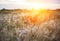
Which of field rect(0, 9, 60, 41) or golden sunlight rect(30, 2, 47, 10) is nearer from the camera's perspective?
field rect(0, 9, 60, 41)

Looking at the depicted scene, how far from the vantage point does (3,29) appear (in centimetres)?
148

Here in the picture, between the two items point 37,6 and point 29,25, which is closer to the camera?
point 29,25

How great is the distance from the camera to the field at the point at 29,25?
1420mm

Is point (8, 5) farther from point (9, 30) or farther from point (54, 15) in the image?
point (54, 15)

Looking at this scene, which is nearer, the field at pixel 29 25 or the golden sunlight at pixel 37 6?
Answer: the field at pixel 29 25

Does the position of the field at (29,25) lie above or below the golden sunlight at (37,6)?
below

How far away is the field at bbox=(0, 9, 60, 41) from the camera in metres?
1.42

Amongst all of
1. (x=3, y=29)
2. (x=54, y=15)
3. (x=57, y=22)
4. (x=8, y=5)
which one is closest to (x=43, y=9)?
(x=54, y=15)

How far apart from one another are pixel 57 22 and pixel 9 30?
2.05 ft

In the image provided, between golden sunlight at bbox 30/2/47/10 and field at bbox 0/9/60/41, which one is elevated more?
golden sunlight at bbox 30/2/47/10

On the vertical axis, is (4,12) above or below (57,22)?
above

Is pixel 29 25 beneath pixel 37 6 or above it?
beneath

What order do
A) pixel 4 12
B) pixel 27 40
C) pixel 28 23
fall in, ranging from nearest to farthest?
1. pixel 27 40
2. pixel 28 23
3. pixel 4 12

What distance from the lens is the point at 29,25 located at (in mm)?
1491
